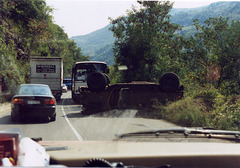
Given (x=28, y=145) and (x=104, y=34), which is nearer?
(x=28, y=145)

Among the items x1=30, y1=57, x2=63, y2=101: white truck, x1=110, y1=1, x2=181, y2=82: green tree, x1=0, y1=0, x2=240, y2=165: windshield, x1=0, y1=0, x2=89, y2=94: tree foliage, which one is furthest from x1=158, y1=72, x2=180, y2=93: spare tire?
x1=0, y1=0, x2=89, y2=94: tree foliage

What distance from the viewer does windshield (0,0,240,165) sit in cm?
339

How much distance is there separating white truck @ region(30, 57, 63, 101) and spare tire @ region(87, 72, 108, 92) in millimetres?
22102

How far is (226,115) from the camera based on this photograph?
10336 mm

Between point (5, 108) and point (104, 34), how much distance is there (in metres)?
10.5

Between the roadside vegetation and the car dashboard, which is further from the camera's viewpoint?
the roadside vegetation

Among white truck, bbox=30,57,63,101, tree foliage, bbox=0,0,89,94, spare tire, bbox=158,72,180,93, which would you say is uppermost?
tree foliage, bbox=0,0,89,94

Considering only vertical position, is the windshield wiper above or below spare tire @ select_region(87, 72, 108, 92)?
below

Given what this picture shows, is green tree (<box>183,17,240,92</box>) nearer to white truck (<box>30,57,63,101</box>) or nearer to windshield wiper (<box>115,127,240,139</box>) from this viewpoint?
white truck (<box>30,57,63,101</box>)

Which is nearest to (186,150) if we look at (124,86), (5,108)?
(124,86)

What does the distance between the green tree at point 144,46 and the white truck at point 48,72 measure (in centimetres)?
625

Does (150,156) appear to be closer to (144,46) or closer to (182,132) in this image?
(182,132)

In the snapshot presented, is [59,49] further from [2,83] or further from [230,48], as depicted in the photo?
[230,48]

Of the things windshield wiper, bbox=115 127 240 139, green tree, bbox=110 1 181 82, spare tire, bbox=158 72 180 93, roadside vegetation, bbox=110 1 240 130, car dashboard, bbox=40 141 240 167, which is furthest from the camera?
green tree, bbox=110 1 181 82
